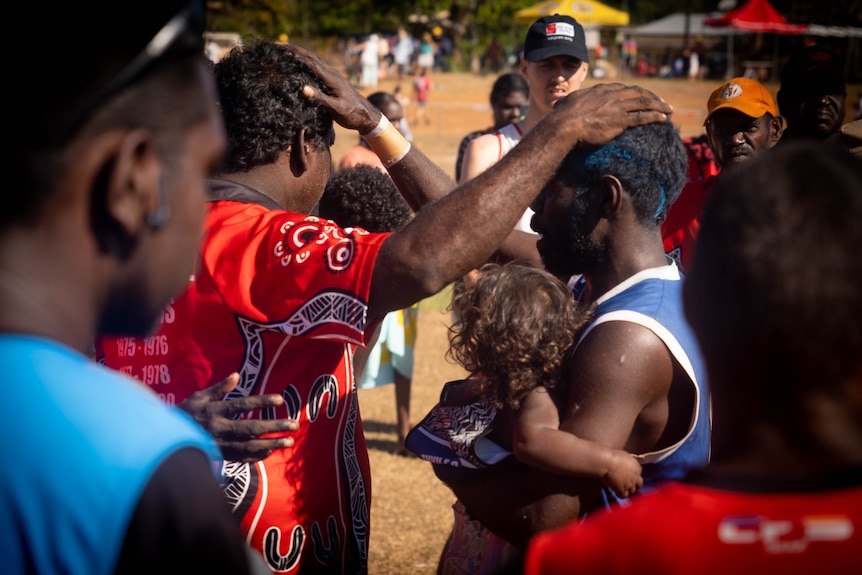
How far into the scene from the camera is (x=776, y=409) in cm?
141

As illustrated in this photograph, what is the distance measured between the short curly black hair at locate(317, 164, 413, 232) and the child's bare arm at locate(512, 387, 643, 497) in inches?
91.3

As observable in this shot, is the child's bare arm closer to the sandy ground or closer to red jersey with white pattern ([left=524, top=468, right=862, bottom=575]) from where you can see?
red jersey with white pattern ([left=524, top=468, right=862, bottom=575])

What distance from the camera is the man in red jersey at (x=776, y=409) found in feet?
4.34

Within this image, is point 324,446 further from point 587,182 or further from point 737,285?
point 737,285

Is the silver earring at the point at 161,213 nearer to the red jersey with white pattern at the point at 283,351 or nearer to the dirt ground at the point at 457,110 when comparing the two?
the red jersey with white pattern at the point at 283,351

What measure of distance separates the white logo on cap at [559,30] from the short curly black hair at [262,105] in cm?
338

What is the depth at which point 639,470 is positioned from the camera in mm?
2381

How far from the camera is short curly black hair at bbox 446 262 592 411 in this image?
2.54 metres

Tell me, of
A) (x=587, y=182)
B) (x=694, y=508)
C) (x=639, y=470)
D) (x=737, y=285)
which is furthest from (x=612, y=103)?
(x=694, y=508)

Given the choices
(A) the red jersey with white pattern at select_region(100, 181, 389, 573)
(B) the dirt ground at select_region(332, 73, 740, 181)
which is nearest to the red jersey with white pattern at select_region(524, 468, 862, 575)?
(A) the red jersey with white pattern at select_region(100, 181, 389, 573)

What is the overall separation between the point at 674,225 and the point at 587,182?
205cm

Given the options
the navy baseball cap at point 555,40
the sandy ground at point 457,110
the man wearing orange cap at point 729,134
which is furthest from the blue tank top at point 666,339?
the sandy ground at point 457,110

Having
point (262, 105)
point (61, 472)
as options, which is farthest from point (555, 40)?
point (61, 472)

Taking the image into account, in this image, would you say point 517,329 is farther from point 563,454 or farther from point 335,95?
point 335,95
